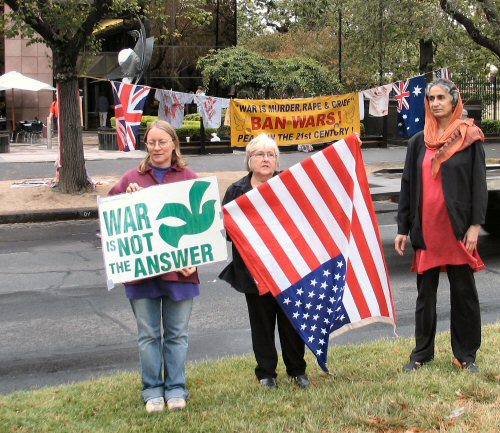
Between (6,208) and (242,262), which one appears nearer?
(242,262)

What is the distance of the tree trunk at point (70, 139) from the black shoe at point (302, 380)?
1098 centimetres

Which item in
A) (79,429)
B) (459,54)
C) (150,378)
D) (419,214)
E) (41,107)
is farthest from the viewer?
(41,107)

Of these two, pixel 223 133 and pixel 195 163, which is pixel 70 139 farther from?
pixel 223 133

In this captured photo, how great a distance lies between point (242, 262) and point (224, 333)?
2180 millimetres

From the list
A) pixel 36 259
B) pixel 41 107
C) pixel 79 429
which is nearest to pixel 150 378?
pixel 79 429

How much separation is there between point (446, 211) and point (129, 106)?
1057 centimetres

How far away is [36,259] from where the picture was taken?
10.2m

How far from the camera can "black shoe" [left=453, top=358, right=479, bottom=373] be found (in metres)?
4.67

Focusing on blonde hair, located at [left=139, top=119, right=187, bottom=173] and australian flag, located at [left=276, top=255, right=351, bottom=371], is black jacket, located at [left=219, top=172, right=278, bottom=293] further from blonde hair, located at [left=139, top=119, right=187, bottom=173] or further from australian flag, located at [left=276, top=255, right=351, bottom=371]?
blonde hair, located at [left=139, top=119, right=187, bottom=173]

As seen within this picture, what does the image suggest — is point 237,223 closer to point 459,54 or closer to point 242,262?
point 242,262

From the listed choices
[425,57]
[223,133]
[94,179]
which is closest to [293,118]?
[94,179]

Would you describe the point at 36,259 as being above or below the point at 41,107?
below

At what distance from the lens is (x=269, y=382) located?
4551mm

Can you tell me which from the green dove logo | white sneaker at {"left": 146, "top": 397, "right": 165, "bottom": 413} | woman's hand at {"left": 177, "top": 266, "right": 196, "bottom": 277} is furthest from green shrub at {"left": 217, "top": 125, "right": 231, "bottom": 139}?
white sneaker at {"left": 146, "top": 397, "right": 165, "bottom": 413}
